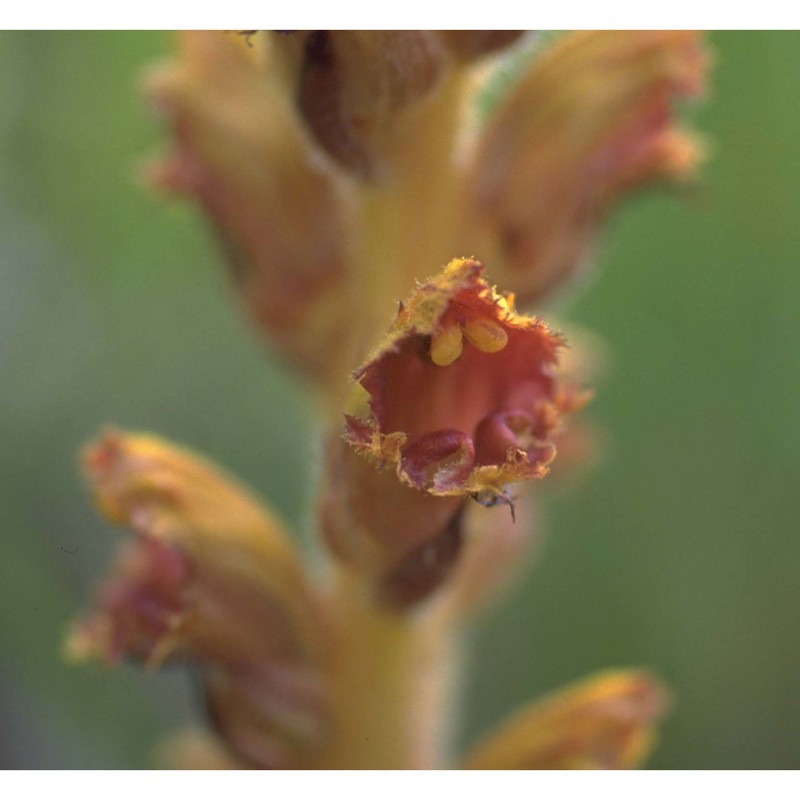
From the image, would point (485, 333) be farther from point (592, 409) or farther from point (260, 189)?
point (592, 409)

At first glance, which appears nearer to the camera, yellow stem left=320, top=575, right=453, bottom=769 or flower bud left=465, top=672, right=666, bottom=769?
yellow stem left=320, top=575, right=453, bottom=769

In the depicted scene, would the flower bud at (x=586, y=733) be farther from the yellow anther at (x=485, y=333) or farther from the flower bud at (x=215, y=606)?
the yellow anther at (x=485, y=333)

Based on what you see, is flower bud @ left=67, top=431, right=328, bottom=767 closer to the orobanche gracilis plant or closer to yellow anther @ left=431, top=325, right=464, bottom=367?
the orobanche gracilis plant

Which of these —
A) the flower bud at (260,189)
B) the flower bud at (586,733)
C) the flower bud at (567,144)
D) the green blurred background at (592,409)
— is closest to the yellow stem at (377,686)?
the flower bud at (586,733)

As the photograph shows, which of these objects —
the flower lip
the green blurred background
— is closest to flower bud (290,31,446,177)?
the flower lip

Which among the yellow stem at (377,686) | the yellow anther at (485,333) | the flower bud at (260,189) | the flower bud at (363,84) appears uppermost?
the flower bud at (260,189)
